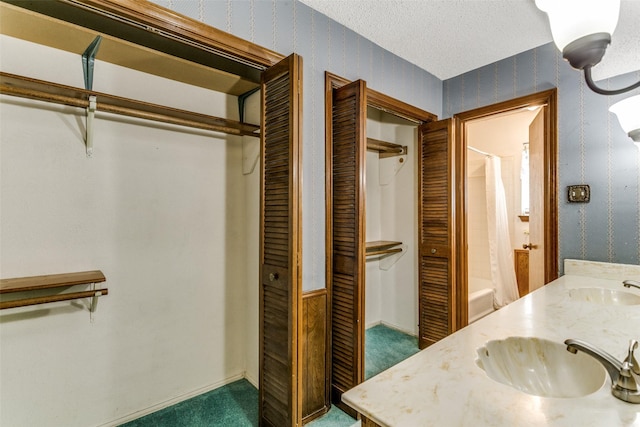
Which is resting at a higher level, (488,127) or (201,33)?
(488,127)

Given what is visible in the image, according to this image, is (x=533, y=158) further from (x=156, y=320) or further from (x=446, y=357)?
(x=156, y=320)

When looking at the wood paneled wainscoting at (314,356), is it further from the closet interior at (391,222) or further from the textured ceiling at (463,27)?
the textured ceiling at (463,27)

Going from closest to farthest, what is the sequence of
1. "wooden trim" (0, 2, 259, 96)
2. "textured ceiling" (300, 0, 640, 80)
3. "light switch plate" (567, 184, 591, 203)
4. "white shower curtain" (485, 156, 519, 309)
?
"wooden trim" (0, 2, 259, 96) < "textured ceiling" (300, 0, 640, 80) < "light switch plate" (567, 184, 591, 203) < "white shower curtain" (485, 156, 519, 309)

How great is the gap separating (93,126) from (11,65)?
40cm

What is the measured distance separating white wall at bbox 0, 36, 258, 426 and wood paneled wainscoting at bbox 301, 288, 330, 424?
1.81 feet

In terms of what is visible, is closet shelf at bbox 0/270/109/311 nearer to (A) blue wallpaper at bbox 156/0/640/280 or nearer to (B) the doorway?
(A) blue wallpaper at bbox 156/0/640/280

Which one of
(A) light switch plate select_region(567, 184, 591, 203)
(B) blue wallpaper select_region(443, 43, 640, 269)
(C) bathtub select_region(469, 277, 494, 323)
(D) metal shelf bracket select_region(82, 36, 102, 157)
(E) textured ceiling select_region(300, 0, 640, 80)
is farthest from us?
(C) bathtub select_region(469, 277, 494, 323)

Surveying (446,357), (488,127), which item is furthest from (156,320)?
(488,127)

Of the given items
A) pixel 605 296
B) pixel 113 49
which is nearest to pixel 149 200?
pixel 113 49

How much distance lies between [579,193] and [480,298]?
1604mm

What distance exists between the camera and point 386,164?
319cm

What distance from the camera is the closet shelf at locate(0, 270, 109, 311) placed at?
1338mm

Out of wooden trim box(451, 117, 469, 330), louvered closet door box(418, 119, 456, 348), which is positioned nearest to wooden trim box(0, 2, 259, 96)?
louvered closet door box(418, 119, 456, 348)

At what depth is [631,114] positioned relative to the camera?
1.41m
